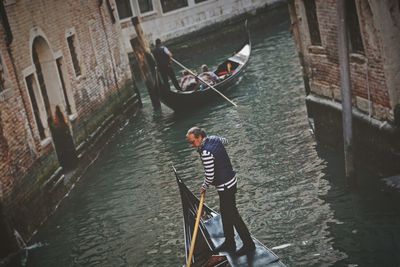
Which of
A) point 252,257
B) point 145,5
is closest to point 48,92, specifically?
point 252,257

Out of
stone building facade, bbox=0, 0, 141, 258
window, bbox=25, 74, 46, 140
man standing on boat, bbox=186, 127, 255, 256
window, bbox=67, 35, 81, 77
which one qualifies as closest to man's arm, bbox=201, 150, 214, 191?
man standing on boat, bbox=186, 127, 255, 256

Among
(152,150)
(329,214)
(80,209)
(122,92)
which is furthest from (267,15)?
(329,214)

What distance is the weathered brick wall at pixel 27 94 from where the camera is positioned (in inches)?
323

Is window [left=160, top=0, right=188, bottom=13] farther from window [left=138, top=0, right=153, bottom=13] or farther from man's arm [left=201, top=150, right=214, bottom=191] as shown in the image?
man's arm [left=201, top=150, right=214, bottom=191]

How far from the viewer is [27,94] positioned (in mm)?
9297

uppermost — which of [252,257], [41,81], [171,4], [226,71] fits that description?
[171,4]

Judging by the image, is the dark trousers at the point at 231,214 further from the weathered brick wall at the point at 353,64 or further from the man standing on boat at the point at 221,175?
the weathered brick wall at the point at 353,64

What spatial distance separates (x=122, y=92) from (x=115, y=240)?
274 inches

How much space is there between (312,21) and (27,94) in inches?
153

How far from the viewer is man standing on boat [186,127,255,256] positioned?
584 centimetres

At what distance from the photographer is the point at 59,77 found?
11.0 meters

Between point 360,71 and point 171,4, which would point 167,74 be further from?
point 171,4

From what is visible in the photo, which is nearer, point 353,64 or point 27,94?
point 353,64

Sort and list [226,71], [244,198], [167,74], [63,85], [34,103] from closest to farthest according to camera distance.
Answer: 1. [244,198]
2. [34,103]
3. [63,85]
4. [167,74]
5. [226,71]
